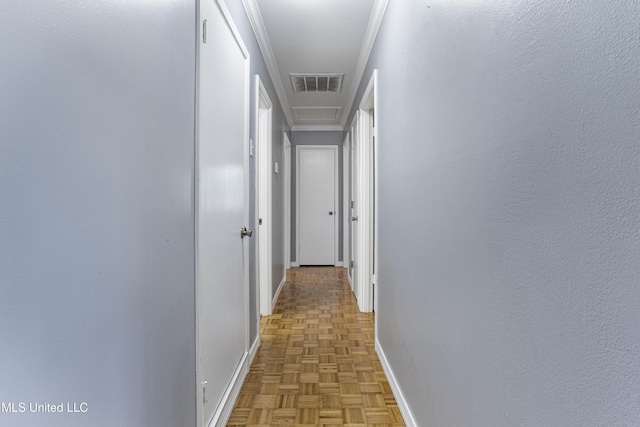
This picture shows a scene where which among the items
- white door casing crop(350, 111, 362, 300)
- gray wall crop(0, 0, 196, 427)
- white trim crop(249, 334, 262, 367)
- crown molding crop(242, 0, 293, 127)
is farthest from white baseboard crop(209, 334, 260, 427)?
crown molding crop(242, 0, 293, 127)

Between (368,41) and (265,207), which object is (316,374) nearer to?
(265,207)

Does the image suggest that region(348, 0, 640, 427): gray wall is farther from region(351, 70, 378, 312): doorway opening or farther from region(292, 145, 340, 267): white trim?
region(292, 145, 340, 267): white trim

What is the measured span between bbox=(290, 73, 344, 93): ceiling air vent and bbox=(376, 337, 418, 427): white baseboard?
251 centimetres

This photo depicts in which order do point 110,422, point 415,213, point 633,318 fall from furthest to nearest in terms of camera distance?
1. point 415,213
2. point 110,422
3. point 633,318

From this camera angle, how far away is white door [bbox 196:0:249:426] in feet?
4.42

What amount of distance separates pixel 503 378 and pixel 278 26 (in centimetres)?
250

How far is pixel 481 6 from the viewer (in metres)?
0.87

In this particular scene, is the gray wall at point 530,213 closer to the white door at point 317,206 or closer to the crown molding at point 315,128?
the crown molding at point 315,128

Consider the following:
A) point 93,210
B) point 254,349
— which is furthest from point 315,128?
point 93,210

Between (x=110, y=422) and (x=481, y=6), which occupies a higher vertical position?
(x=481, y=6)

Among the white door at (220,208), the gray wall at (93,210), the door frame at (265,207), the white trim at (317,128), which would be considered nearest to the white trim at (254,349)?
the white door at (220,208)

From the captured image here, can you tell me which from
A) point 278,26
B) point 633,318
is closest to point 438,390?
point 633,318

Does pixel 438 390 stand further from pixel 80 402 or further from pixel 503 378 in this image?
pixel 80 402

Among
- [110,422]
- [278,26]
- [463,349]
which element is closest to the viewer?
[110,422]
